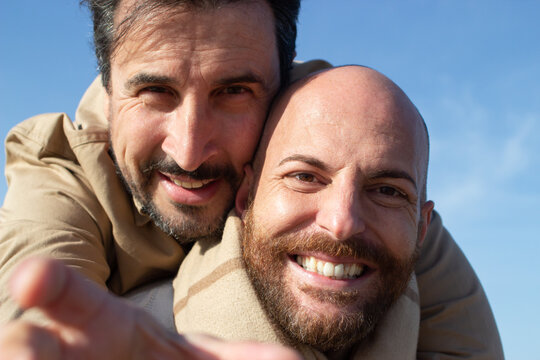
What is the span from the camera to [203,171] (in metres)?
2.71

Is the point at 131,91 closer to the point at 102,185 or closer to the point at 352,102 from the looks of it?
the point at 102,185

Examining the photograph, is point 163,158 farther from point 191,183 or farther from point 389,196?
point 389,196

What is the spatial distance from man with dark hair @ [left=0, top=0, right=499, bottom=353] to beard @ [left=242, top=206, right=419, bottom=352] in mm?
485

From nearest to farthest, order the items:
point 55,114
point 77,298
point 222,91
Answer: point 77,298, point 222,91, point 55,114

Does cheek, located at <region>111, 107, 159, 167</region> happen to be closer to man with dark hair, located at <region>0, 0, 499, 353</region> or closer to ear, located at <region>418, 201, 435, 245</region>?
man with dark hair, located at <region>0, 0, 499, 353</region>

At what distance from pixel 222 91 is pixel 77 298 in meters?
1.90

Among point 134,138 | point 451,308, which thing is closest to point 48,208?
point 134,138

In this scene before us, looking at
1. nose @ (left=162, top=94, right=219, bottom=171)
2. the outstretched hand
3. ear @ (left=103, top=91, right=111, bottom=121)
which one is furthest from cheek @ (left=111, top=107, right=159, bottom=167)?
the outstretched hand

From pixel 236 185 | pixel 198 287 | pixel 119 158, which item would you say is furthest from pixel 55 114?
pixel 198 287

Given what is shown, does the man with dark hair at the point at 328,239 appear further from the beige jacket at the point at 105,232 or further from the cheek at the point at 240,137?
the beige jacket at the point at 105,232

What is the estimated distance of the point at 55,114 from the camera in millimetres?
3297

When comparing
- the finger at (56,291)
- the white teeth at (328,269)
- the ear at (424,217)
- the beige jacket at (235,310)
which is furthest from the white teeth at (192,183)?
the finger at (56,291)

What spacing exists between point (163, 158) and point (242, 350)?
5.84 feet

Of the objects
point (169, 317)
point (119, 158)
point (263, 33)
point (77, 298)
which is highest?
point (263, 33)
